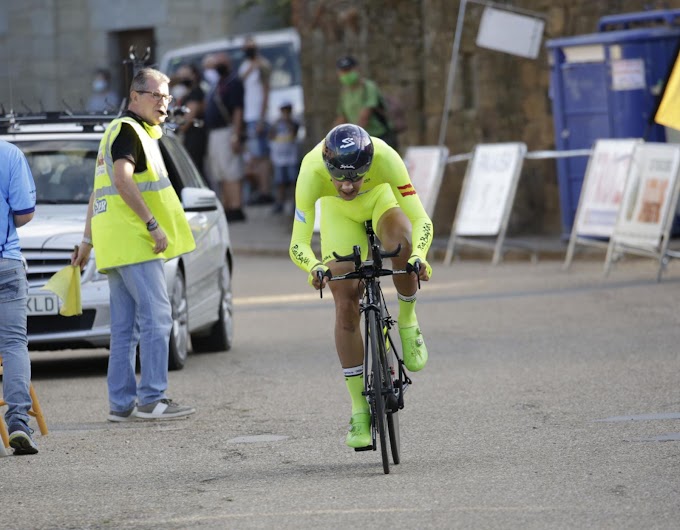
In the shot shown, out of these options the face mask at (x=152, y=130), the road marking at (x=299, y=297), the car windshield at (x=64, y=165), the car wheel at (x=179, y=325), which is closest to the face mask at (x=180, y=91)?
the road marking at (x=299, y=297)

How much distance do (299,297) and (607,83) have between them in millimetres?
4472

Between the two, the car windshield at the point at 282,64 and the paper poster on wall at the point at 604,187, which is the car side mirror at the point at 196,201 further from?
the car windshield at the point at 282,64

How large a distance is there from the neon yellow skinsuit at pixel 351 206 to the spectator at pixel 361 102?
12166 mm

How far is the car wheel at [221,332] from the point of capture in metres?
14.1

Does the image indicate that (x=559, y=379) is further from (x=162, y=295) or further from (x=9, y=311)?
(x=9, y=311)

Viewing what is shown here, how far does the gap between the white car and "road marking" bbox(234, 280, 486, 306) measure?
345 cm

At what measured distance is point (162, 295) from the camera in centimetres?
1087

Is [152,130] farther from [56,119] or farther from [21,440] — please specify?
[56,119]

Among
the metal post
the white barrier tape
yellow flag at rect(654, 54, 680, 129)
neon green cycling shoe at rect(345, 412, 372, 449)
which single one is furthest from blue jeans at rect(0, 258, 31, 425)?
the metal post

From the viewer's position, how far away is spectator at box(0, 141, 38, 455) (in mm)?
9570

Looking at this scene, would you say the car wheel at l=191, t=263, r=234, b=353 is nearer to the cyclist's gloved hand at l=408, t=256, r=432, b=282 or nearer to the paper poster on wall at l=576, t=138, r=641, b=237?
the paper poster on wall at l=576, t=138, r=641, b=237

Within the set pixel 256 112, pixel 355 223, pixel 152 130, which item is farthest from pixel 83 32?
pixel 355 223

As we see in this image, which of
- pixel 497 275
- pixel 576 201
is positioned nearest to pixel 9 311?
pixel 497 275

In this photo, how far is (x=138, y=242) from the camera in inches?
423
